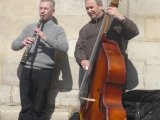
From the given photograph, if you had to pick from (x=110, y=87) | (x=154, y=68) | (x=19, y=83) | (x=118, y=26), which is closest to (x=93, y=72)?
(x=110, y=87)

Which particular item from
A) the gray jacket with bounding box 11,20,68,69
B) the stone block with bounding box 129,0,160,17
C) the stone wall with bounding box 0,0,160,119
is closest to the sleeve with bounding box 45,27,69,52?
the gray jacket with bounding box 11,20,68,69

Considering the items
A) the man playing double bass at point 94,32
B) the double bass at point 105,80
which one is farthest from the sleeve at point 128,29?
the double bass at point 105,80

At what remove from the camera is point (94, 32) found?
4.57 metres

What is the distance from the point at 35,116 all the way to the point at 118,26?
121 cm

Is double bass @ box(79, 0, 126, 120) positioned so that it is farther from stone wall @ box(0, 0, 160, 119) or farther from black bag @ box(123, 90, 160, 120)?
stone wall @ box(0, 0, 160, 119)

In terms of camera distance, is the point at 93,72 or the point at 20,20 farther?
the point at 20,20

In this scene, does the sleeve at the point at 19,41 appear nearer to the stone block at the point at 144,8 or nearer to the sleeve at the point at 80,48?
the sleeve at the point at 80,48

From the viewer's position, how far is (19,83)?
517 cm

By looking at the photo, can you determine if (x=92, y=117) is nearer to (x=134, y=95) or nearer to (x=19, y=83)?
(x=134, y=95)

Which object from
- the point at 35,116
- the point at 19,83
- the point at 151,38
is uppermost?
the point at 151,38

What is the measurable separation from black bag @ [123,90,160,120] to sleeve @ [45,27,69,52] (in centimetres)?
76

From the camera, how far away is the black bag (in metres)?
4.06

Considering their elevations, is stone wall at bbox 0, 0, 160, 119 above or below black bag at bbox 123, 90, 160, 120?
above

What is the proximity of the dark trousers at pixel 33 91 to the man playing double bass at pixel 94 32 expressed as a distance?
45cm
